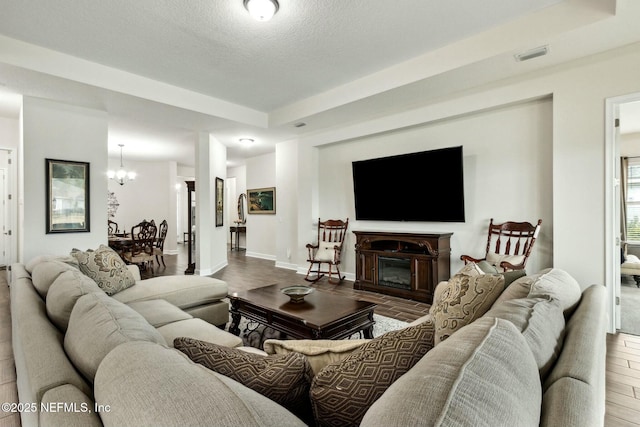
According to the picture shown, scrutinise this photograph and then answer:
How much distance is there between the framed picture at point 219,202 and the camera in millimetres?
6215

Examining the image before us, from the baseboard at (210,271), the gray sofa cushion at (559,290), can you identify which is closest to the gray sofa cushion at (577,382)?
the gray sofa cushion at (559,290)

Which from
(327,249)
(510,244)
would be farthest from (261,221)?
(510,244)

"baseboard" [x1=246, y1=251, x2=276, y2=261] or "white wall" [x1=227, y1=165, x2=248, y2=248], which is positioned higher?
"white wall" [x1=227, y1=165, x2=248, y2=248]

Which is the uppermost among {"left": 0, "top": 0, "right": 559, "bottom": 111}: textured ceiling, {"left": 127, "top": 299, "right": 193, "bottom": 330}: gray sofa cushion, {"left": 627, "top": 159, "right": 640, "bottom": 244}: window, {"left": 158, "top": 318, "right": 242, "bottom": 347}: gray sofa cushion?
{"left": 0, "top": 0, "right": 559, "bottom": 111}: textured ceiling

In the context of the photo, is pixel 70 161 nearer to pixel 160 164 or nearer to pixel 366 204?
pixel 366 204

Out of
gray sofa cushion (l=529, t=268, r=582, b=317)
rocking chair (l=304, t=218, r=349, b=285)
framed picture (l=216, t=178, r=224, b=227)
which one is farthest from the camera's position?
framed picture (l=216, t=178, r=224, b=227)

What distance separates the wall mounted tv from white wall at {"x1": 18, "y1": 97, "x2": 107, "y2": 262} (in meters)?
3.82

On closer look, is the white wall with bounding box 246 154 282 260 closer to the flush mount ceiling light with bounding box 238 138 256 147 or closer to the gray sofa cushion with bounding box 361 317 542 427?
the flush mount ceiling light with bounding box 238 138 256 147

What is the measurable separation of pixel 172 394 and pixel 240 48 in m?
3.50

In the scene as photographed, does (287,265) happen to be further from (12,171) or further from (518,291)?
(518,291)

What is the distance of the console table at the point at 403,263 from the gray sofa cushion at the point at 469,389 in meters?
3.51

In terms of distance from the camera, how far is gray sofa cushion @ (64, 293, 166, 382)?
873 mm

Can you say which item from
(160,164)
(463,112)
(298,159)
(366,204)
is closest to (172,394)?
(463,112)

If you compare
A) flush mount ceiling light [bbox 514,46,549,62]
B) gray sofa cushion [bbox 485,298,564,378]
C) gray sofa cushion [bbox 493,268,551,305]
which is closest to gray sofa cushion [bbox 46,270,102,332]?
gray sofa cushion [bbox 485,298,564,378]
